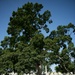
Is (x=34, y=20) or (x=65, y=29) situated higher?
(x=34, y=20)

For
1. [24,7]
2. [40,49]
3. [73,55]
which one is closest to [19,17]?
[24,7]

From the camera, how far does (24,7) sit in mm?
31656

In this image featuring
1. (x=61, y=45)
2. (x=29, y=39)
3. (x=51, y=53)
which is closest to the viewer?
(x=51, y=53)

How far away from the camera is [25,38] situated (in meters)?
30.7

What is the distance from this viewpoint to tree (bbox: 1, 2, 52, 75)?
27.6 metres

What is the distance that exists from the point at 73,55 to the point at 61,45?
262cm

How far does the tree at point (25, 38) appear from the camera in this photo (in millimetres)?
27562

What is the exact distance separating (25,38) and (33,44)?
3.15 m

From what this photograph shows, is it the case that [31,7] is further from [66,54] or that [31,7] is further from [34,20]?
[66,54]

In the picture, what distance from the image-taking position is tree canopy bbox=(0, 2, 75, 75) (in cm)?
2652

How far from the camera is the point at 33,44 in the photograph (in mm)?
28078

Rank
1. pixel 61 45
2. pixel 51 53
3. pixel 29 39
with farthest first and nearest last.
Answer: pixel 29 39
pixel 61 45
pixel 51 53

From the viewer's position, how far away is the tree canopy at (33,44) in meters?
26.5

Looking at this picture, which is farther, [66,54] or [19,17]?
[19,17]
